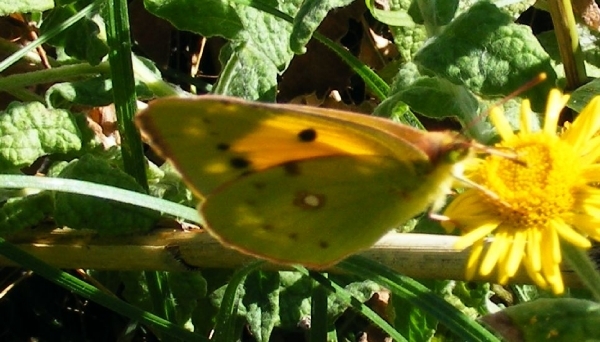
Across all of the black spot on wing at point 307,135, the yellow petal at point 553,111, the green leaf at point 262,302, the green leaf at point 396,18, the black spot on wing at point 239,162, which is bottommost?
the green leaf at point 262,302

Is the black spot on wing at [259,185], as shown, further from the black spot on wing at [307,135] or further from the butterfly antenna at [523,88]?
the butterfly antenna at [523,88]

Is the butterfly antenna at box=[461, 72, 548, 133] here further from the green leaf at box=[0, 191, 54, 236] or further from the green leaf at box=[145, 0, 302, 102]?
the green leaf at box=[0, 191, 54, 236]

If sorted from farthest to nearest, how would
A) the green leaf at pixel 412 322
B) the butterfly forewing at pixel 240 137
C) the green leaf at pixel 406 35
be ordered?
the green leaf at pixel 406 35
the green leaf at pixel 412 322
the butterfly forewing at pixel 240 137

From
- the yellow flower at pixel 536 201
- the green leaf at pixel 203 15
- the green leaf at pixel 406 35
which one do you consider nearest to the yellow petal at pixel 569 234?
the yellow flower at pixel 536 201

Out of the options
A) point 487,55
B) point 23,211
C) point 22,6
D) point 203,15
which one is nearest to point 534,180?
point 487,55

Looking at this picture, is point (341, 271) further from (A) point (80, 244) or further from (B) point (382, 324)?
(A) point (80, 244)

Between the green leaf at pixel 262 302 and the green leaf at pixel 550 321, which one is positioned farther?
the green leaf at pixel 262 302

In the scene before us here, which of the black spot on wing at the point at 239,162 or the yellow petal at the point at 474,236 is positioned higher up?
the black spot on wing at the point at 239,162

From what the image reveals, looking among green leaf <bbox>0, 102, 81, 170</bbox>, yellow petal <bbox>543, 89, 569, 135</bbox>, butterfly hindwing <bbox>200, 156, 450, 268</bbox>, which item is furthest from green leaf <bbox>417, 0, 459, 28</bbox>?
green leaf <bbox>0, 102, 81, 170</bbox>
